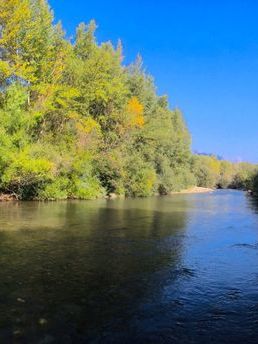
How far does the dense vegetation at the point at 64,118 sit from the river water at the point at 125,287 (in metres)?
22.0

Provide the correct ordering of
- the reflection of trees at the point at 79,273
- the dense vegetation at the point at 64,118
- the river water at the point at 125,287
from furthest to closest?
1. the dense vegetation at the point at 64,118
2. the reflection of trees at the point at 79,273
3. the river water at the point at 125,287

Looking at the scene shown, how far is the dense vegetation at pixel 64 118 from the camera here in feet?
144

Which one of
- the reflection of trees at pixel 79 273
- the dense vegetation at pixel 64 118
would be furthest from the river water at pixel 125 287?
the dense vegetation at pixel 64 118

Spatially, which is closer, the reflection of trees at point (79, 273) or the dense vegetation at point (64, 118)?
the reflection of trees at point (79, 273)

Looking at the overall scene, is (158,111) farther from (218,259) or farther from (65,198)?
(218,259)

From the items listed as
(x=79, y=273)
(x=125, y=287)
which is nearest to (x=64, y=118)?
(x=79, y=273)

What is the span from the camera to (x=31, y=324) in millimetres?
9516

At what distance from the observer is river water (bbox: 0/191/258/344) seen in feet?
30.7

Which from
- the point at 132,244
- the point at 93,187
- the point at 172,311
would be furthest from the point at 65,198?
the point at 172,311

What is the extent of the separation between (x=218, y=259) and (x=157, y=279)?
4502 mm

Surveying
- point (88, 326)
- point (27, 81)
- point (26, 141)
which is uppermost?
point (27, 81)

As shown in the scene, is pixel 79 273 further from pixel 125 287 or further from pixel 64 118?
pixel 64 118

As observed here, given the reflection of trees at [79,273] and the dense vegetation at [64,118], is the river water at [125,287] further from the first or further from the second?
the dense vegetation at [64,118]

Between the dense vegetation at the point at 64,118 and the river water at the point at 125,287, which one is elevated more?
the dense vegetation at the point at 64,118
